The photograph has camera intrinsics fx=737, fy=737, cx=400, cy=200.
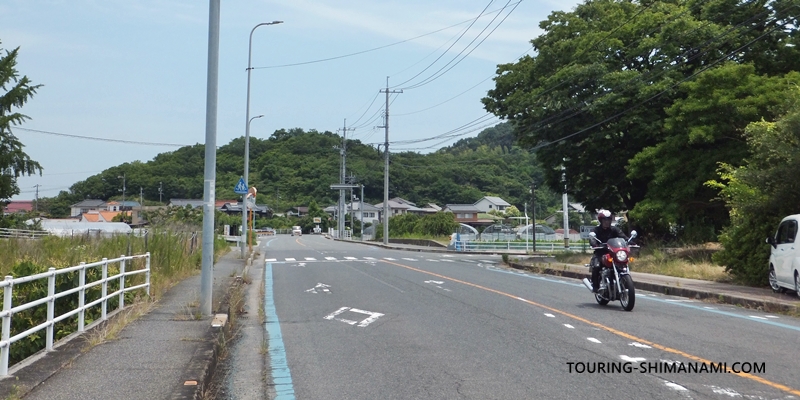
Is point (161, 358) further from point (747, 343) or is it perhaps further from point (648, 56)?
point (648, 56)

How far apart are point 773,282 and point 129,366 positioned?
45.0 feet

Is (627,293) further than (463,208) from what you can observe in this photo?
No

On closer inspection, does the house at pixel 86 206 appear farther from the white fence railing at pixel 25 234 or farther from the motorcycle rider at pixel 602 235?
the motorcycle rider at pixel 602 235

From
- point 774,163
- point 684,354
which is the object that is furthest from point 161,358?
point 774,163

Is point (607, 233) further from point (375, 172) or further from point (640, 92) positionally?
point (375, 172)

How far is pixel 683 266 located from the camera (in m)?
22.7

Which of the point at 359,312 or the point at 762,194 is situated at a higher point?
the point at 762,194

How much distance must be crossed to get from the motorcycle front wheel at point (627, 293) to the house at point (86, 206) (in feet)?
265

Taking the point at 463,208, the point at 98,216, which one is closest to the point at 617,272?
the point at 98,216

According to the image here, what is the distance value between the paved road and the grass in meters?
5.14

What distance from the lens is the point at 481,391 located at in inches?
273

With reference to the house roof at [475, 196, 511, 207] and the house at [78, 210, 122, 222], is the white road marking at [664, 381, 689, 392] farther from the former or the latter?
the house roof at [475, 196, 511, 207]

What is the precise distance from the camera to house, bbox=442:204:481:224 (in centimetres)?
11006

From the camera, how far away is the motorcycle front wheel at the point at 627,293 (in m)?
12.5
